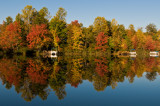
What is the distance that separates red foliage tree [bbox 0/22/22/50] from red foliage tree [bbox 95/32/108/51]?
27316mm

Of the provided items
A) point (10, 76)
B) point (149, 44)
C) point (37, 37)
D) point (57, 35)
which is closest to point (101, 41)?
point (57, 35)

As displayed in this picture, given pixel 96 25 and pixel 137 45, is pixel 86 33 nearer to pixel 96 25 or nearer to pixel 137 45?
pixel 96 25

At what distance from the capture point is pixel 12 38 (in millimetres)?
56562

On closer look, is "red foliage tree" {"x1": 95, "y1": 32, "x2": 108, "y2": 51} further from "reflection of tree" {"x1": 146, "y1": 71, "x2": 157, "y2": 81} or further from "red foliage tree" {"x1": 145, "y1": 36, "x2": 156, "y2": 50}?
"reflection of tree" {"x1": 146, "y1": 71, "x2": 157, "y2": 81}

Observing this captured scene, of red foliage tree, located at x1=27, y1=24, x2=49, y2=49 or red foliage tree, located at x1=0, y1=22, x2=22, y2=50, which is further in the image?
red foliage tree, located at x1=27, y1=24, x2=49, y2=49

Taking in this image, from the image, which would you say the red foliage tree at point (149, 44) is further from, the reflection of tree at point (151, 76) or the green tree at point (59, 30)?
the reflection of tree at point (151, 76)

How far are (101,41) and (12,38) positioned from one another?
102 ft

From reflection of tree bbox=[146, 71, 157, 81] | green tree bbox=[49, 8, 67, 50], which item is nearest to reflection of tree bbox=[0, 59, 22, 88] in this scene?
reflection of tree bbox=[146, 71, 157, 81]

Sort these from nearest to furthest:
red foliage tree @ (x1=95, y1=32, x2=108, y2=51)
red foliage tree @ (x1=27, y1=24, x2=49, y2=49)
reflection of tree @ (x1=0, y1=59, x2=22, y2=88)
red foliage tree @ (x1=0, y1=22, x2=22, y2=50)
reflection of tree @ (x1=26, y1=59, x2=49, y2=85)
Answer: reflection of tree @ (x1=0, y1=59, x2=22, y2=88), reflection of tree @ (x1=26, y1=59, x2=49, y2=85), red foliage tree @ (x1=0, y1=22, x2=22, y2=50), red foliage tree @ (x1=27, y1=24, x2=49, y2=49), red foliage tree @ (x1=95, y1=32, x2=108, y2=51)

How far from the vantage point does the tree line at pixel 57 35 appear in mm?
58031

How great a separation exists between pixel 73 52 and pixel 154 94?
5312 centimetres

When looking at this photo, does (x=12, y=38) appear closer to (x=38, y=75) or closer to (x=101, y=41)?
(x=101, y=41)

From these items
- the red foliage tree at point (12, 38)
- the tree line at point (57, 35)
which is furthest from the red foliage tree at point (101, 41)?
the red foliage tree at point (12, 38)

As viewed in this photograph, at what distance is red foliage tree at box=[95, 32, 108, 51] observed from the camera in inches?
2518
